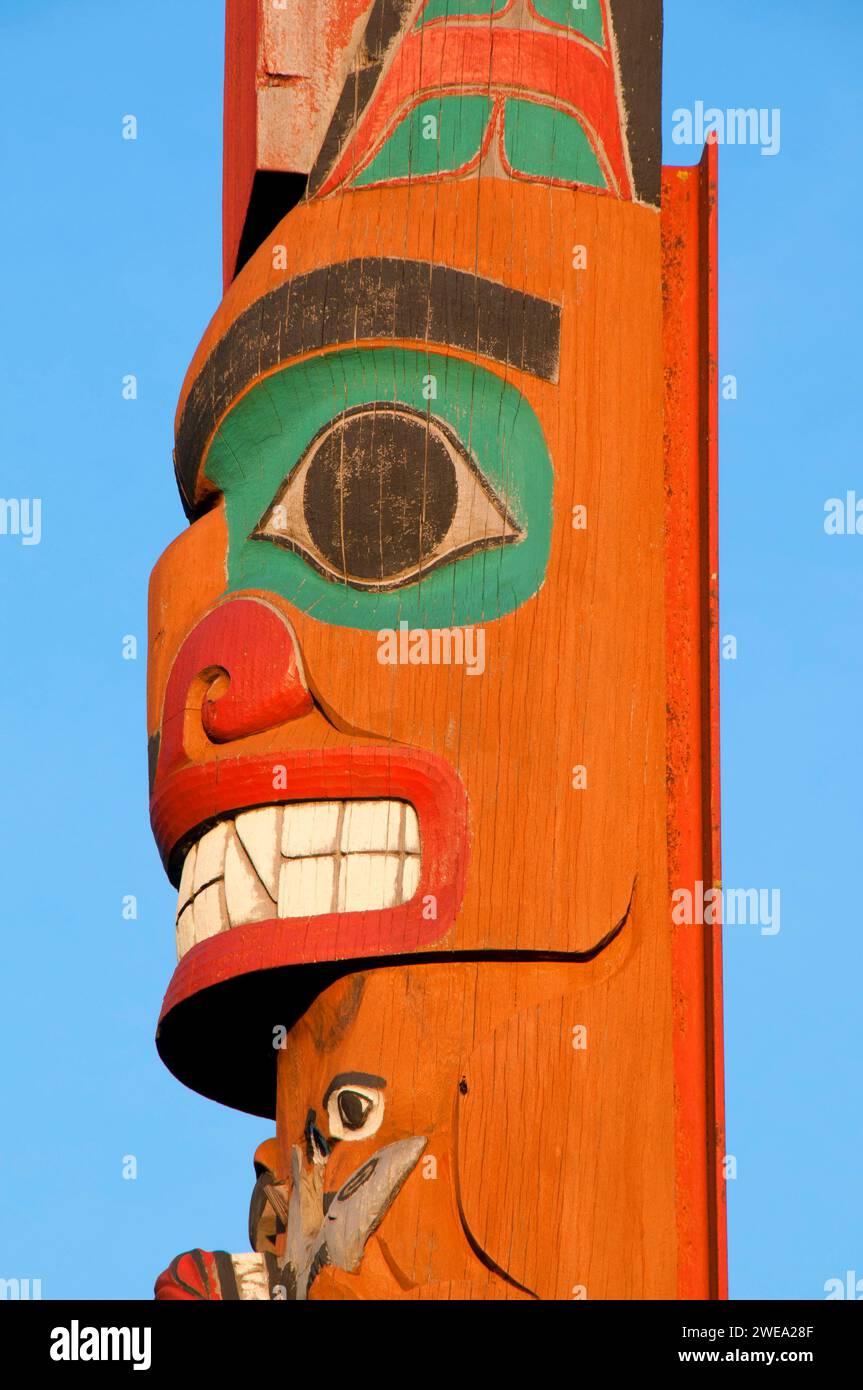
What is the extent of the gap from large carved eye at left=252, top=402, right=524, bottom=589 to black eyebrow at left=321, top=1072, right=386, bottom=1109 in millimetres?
1758

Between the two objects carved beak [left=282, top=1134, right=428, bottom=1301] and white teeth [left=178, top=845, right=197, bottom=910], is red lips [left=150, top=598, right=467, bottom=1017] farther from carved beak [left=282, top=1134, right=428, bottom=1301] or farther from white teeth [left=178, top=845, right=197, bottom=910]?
carved beak [left=282, top=1134, right=428, bottom=1301]

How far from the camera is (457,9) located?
32.3 ft

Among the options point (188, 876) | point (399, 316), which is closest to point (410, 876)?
point (188, 876)

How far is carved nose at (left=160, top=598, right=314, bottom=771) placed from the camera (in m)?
8.64

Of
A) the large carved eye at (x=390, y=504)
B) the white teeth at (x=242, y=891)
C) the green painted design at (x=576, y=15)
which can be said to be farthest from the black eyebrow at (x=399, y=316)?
the white teeth at (x=242, y=891)

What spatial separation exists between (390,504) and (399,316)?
0.76m

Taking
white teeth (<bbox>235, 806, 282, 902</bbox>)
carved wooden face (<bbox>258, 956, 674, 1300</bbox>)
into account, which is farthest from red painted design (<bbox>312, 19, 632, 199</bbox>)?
carved wooden face (<bbox>258, 956, 674, 1300</bbox>)

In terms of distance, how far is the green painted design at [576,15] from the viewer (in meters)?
9.85

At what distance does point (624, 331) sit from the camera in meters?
9.14

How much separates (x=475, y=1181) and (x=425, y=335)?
3149 millimetres

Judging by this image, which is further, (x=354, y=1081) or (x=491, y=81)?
(x=491, y=81)

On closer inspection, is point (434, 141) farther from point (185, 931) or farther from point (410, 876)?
point (185, 931)
